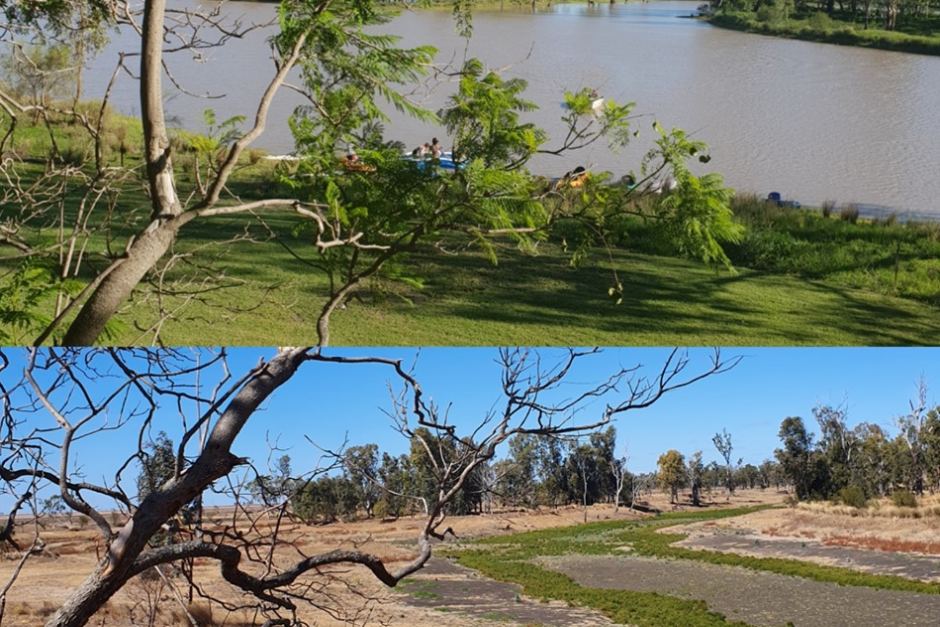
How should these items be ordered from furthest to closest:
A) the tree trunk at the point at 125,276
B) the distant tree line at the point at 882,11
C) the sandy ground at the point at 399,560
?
the distant tree line at the point at 882,11 → the sandy ground at the point at 399,560 → the tree trunk at the point at 125,276

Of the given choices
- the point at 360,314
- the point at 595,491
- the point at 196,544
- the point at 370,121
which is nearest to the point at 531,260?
the point at 360,314

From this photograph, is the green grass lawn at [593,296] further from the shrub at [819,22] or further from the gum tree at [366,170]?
the shrub at [819,22]

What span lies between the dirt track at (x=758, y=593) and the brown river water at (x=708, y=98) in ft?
17.3

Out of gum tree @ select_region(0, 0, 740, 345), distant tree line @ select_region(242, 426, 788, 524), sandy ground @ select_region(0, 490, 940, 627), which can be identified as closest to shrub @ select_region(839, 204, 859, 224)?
Result: distant tree line @ select_region(242, 426, 788, 524)

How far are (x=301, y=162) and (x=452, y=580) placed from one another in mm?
9724

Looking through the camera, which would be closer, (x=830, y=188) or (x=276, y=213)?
(x=276, y=213)

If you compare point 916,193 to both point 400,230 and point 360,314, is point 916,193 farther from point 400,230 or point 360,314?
point 400,230

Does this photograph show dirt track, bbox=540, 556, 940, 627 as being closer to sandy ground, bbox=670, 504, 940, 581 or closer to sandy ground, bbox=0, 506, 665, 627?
sandy ground, bbox=670, 504, 940, 581

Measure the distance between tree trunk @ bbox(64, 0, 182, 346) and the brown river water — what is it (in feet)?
17.1

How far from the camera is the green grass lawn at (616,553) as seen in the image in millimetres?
13055

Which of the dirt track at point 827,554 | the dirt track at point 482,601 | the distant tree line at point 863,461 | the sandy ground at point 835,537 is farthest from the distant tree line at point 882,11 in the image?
the dirt track at point 482,601

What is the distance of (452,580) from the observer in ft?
41.8

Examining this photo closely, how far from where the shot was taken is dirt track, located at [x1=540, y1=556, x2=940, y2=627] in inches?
532

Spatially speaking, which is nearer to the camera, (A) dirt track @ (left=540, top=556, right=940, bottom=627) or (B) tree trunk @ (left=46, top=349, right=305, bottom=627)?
(B) tree trunk @ (left=46, top=349, right=305, bottom=627)
